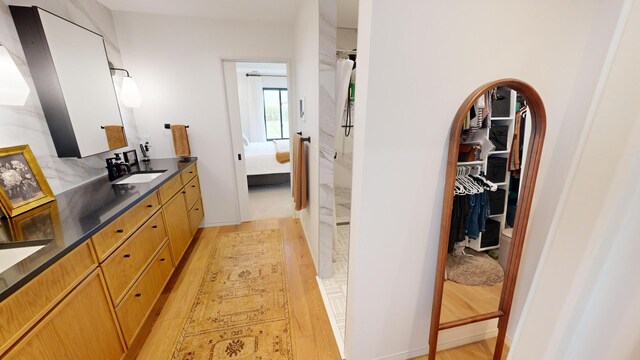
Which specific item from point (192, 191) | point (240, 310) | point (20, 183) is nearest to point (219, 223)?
point (192, 191)

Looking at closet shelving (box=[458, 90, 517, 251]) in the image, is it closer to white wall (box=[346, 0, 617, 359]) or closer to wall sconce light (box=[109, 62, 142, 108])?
white wall (box=[346, 0, 617, 359])

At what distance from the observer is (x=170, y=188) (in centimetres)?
219

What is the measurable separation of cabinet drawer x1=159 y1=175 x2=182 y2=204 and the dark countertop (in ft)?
0.42

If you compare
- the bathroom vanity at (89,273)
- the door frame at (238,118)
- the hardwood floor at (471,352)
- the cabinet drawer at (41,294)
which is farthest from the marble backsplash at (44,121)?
the hardwood floor at (471,352)

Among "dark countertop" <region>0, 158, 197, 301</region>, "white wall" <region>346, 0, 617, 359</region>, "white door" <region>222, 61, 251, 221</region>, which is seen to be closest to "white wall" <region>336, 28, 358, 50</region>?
"white door" <region>222, 61, 251, 221</region>

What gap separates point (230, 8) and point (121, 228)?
2303 millimetres

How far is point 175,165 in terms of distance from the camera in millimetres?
2605

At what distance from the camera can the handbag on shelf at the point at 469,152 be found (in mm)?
1138

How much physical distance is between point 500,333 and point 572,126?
1.15 m

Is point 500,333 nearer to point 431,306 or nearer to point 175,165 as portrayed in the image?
point 431,306

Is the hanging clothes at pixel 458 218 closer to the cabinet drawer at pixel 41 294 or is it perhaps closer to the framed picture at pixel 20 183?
the cabinet drawer at pixel 41 294

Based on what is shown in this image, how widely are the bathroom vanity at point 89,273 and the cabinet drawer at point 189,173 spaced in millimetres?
449

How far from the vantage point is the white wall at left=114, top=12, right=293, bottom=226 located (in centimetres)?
263

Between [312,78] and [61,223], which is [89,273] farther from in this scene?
[312,78]
